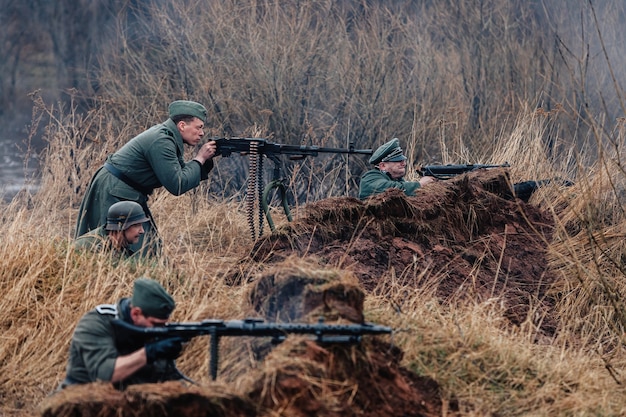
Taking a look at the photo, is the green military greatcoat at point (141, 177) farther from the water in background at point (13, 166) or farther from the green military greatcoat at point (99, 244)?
the water in background at point (13, 166)

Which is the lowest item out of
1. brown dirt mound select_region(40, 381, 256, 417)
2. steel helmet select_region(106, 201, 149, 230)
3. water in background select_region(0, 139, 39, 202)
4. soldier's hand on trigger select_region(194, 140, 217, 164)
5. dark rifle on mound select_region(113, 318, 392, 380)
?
water in background select_region(0, 139, 39, 202)

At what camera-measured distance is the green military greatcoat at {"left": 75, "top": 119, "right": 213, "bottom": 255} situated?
820 cm

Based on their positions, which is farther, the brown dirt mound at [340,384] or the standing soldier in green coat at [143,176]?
the standing soldier in green coat at [143,176]

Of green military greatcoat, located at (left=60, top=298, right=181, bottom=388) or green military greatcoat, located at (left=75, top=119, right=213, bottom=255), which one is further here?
green military greatcoat, located at (left=75, top=119, right=213, bottom=255)

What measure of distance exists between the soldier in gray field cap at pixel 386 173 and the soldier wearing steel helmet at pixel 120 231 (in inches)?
106

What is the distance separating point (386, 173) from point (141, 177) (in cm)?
260

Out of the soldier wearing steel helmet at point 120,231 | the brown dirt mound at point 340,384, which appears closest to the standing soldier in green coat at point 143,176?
the soldier wearing steel helmet at point 120,231

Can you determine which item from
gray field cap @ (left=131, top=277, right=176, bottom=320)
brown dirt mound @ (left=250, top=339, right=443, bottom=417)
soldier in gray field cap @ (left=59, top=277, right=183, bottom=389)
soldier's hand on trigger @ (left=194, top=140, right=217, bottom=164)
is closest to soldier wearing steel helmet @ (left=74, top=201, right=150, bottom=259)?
soldier's hand on trigger @ (left=194, top=140, right=217, bottom=164)

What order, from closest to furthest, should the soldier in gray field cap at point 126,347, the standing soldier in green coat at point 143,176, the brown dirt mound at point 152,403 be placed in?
the brown dirt mound at point 152,403
the soldier in gray field cap at point 126,347
the standing soldier in green coat at point 143,176

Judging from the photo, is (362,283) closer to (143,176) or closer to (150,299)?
(143,176)

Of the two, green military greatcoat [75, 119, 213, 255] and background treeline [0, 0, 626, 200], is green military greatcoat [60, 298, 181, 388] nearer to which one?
green military greatcoat [75, 119, 213, 255]

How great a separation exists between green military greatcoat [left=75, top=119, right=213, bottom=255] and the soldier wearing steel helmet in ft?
1.40

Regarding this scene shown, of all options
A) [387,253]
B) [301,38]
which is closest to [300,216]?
[387,253]

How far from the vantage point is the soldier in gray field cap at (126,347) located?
521 centimetres
